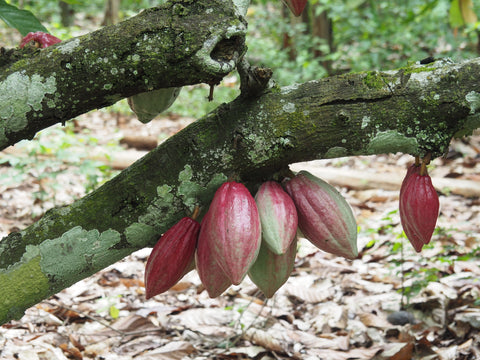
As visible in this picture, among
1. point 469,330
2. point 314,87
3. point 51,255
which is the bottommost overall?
point 469,330

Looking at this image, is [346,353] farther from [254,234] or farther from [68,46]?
[68,46]

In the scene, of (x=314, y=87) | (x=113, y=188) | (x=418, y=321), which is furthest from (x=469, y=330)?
(x=113, y=188)

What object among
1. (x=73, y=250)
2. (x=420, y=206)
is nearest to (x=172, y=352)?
(x=73, y=250)

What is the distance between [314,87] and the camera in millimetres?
1018

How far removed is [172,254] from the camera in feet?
3.12

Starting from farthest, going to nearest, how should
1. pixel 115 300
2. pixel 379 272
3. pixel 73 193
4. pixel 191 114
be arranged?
pixel 191 114 → pixel 73 193 → pixel 379 272 → pixel 115 300

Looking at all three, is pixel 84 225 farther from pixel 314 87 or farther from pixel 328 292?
pixel 328 292

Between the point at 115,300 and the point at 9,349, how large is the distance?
0.59 m

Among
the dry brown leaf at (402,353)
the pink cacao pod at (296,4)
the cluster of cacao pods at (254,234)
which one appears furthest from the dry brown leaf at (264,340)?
the pink cacao pod at (296,4)

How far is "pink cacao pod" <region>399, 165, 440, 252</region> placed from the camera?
982mm

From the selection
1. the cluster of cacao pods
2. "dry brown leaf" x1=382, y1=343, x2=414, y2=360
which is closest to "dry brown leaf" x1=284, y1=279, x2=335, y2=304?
"dry brown leaf" x1=382, y1=343, x2=414, y2=360

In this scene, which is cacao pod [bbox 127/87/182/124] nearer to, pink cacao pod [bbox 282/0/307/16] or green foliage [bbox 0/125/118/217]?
pink cacao pod [bbox 282/0/307/16]

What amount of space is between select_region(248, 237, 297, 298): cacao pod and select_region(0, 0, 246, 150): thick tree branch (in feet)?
1.11

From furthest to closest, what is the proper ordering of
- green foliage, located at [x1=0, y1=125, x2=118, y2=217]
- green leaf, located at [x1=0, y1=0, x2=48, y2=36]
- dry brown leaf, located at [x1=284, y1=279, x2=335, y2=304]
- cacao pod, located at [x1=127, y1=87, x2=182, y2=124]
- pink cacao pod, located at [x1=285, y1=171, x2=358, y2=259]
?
green foliage, located at [x1=0, y1=125, x2=118, y2=217], dry brown leaf, located at [x1=284, y1=279, x2=335, y2=304], green leaf, located at [x1=0, y1=0, x2=48, y2=36], cacao pod, located at [x1=127, y1=87, x2=182, y2=124], pink cacao pod, located at [x1=285, y1=171, x2=358, y2=259]
